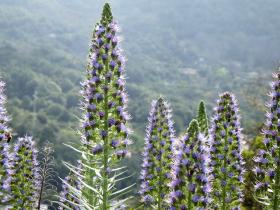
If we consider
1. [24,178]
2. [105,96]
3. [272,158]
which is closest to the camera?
[105,96]

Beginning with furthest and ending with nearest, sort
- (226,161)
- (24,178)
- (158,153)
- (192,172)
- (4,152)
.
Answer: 1. (24,178)
2. (4,152)
3. (226,161)
4. (158,153)
5. (192,172)

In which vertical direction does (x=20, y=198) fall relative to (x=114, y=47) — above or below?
below

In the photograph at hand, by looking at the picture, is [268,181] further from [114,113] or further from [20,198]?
[20,198]

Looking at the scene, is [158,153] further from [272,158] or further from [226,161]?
[272,158]

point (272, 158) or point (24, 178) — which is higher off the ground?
point (272, 158)

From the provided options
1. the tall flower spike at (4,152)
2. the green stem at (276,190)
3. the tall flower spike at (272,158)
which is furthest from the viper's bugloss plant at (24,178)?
the green stem at (276,190)

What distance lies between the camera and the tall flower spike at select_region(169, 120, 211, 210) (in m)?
7.54

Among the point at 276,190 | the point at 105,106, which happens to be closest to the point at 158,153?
the point at 105,106

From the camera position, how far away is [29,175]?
41.1ft

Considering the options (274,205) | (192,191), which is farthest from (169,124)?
(192,191)

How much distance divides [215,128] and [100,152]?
313 centimetres

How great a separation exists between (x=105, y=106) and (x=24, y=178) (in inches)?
175

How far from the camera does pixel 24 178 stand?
12539 mm

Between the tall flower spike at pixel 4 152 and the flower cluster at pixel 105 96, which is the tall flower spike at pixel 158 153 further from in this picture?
the tall flower spike at pixel 4 152
